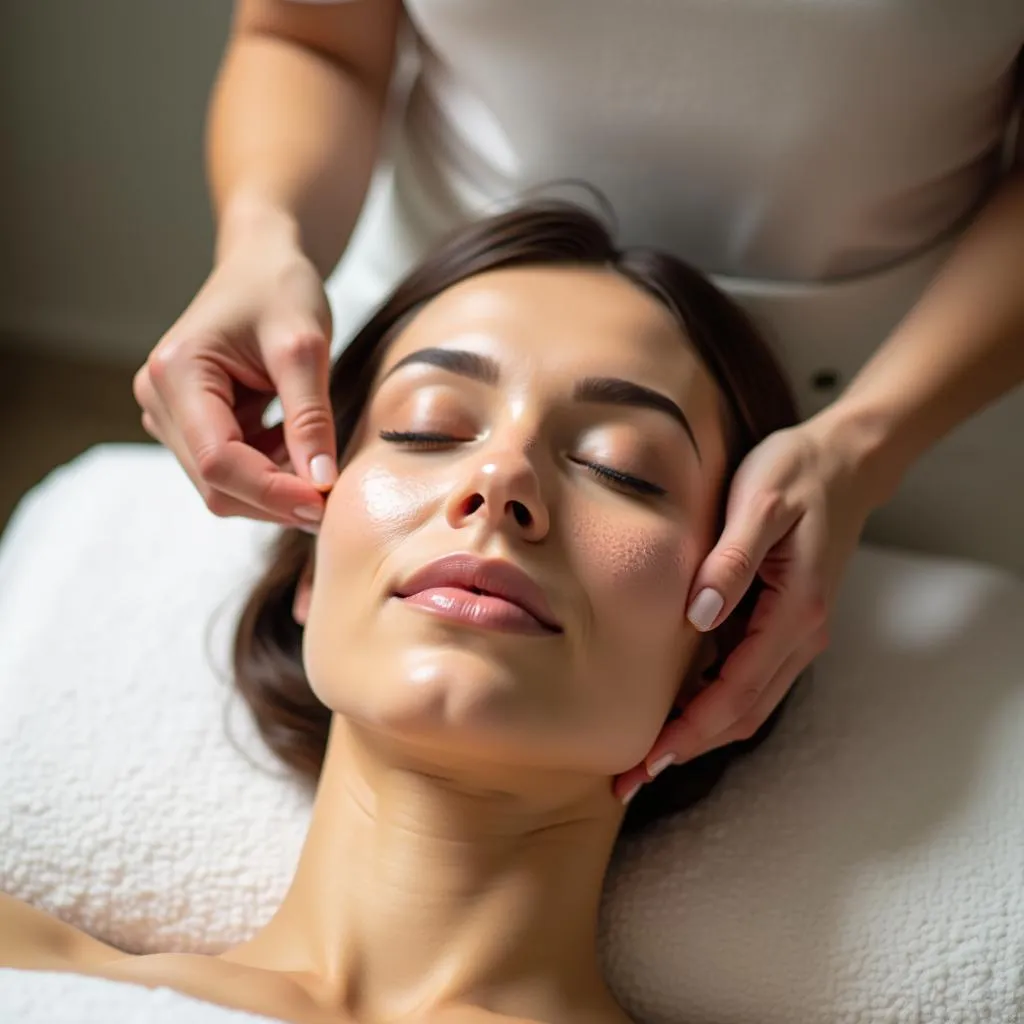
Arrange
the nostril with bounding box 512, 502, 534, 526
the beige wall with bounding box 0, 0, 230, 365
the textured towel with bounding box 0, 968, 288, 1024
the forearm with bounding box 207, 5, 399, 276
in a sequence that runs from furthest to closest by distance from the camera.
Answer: the beige wall with bounding box 0, 0, 230, 365, the forearm with bounding box 207, 5, 399, 276, the nostril with bounding box 512, 502, 534, 526, the textured towel with bounding box 0, 968, 288, 1024

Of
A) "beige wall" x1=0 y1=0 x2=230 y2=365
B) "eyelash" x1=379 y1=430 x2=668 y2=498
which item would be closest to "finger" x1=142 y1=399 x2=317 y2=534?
"eyelash" x1=379 y1=430 x2=668 y2=498

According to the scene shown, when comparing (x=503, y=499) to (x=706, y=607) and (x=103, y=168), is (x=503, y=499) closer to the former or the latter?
(x=706, y=607)

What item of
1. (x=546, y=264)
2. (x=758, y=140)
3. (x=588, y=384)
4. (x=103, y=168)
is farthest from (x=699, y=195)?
(x=103, y=168)

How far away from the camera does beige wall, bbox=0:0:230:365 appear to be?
1.86 meters

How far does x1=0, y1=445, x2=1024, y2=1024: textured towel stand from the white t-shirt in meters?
0.27

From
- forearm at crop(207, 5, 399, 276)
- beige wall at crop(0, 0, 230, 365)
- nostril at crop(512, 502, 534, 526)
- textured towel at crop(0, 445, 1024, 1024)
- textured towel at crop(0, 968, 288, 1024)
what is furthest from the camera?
beige wall at crop(0, 0, 230, 365)

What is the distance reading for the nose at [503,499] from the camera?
0.83 m

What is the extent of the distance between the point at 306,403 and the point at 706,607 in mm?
330

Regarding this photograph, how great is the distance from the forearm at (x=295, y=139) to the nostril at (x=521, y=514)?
0.37 m

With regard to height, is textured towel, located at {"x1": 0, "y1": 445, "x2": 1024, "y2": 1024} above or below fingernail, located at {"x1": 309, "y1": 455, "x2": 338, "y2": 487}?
below

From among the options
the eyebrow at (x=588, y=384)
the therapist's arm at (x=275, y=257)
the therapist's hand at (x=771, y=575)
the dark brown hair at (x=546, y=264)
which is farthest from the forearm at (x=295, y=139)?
the therapist's hand at (x=771, y=575)

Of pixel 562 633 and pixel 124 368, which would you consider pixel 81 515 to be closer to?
pixel 562 633

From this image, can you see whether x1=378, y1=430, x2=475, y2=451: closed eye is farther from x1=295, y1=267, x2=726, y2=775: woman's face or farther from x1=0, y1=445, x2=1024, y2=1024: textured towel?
x1=0, y1=445, x2=1024, y2=1024: textured towel

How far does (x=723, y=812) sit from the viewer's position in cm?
105
